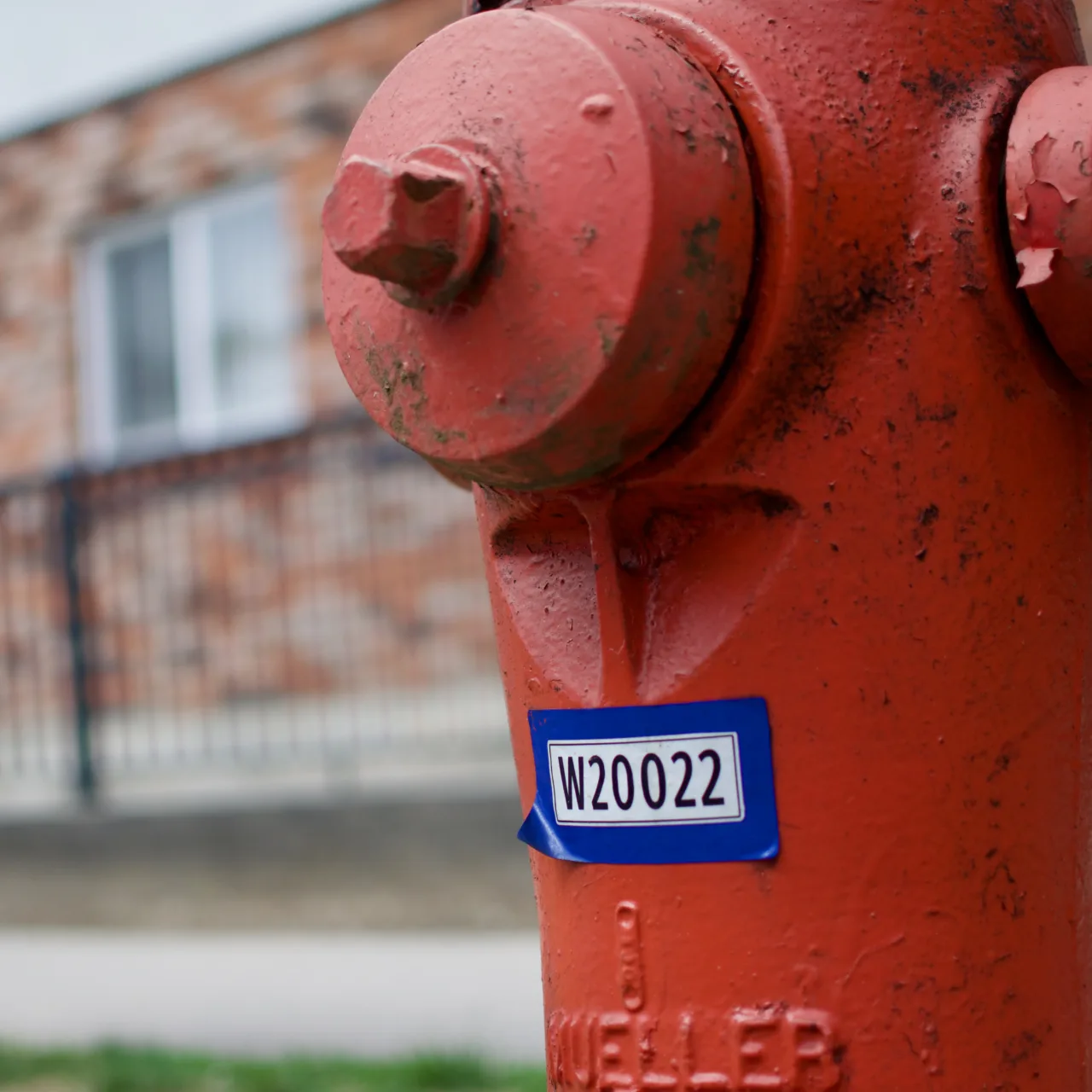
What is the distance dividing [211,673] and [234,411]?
57.6 inches

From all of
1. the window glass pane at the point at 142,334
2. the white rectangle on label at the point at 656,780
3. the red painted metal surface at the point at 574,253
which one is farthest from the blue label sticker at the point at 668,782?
the window glass pane at the point at 142,334

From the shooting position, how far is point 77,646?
20.9 ft

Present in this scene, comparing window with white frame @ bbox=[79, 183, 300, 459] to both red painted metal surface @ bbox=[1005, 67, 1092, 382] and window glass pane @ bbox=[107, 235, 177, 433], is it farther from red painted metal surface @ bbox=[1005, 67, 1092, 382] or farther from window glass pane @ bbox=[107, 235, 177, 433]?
red painted metal surface @ bbox=[1005, 67, 1092, 382]

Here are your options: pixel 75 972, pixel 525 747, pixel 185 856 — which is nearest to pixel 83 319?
pixel 185 856

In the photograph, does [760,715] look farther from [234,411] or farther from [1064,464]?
[234,411]

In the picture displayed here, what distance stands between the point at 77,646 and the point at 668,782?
576cm

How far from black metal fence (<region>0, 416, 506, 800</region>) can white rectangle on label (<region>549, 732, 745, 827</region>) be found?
4.68 meters

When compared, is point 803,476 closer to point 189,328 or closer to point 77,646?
point 77,646

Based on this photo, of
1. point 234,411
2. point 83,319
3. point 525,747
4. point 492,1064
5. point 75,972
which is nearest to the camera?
point 525,747

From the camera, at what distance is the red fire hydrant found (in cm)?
93

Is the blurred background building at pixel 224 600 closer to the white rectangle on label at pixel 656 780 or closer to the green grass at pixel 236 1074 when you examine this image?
the green grass at pixel 236 1074

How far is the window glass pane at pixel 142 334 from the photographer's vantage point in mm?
8273

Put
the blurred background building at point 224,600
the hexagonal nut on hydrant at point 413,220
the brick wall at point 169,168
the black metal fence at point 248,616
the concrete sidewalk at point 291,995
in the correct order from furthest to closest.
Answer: the brick wall at point 169,168 < the black metal fence at point 248,616 < the blurred background building at point 224,600 < the concrete sidewalk at point 291,995 < the hexagonal nut on hydrant at point 413,220

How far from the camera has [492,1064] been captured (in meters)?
3.35
